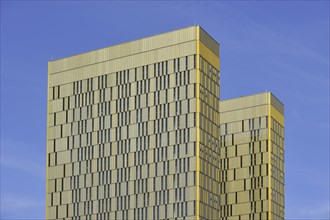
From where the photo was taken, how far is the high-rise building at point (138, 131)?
472 ft

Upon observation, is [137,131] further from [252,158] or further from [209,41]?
[252,158]

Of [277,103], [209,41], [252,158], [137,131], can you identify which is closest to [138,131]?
[137,131]

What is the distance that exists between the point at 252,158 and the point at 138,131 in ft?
116

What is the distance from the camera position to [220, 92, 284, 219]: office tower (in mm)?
175625

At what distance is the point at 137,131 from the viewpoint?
151m

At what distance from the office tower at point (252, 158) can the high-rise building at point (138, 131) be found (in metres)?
5.07

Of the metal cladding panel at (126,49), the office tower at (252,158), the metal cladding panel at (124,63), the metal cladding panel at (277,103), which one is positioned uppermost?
the metal cladding panel at (126,49)

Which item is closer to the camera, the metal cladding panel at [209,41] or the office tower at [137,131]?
the office tower at [137,131]

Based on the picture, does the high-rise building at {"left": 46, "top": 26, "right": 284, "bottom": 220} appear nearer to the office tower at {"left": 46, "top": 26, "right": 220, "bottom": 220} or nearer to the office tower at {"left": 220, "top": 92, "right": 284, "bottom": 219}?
the office tower at {"left": 46, "top": 26, "right": 220, "bottom": 220}

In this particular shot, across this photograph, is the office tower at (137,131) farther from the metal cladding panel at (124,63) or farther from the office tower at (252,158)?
the office tower at (252,158)

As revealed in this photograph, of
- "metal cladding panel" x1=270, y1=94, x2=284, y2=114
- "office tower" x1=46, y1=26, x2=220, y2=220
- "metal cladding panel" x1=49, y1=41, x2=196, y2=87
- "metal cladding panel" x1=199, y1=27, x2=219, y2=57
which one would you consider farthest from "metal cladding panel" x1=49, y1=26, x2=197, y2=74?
"metal cladding panel" x1=270, y1=94, x2=284, y2=114

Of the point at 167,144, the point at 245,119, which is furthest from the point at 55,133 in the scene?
the point at 245,119

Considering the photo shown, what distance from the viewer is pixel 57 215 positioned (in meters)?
157

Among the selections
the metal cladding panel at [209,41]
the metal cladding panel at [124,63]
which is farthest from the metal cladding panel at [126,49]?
the metal cladding panel at [209,41]
